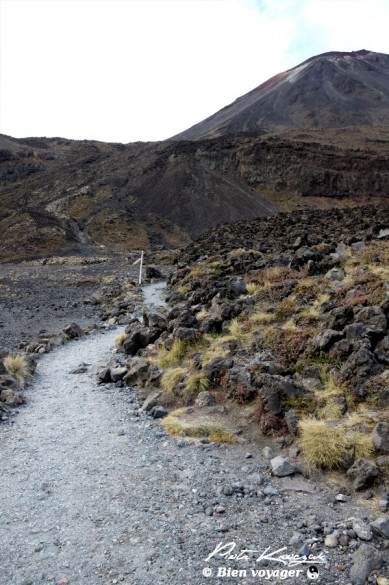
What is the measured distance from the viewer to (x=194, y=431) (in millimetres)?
8133

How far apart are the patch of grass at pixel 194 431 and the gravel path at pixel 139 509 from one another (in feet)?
0.63

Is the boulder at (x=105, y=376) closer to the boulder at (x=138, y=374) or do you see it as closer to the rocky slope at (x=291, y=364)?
the rocky slope at (x=291, y=364)

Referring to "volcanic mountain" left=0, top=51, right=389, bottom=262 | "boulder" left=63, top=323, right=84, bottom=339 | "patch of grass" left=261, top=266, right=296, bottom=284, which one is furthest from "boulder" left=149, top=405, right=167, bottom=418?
"volcanic mountain" left=0, top=51, right=389, bottom=262

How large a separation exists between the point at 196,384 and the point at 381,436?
14.1 ft

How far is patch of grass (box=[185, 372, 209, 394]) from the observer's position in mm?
9547

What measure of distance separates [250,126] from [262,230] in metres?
106

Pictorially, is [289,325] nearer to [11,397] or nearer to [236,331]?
[236,331]

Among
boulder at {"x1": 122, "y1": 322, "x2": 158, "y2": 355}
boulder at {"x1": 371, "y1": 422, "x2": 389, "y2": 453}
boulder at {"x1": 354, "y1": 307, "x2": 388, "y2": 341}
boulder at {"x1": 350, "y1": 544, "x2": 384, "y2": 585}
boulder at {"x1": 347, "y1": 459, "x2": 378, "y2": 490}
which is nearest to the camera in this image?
boulder at {"x1": 350, "y1": 544, "x2": 384, "y2": 585}

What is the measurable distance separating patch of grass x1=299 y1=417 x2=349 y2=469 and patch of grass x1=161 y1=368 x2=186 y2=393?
378cm

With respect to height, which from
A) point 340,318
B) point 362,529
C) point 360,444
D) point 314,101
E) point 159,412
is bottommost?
point 362,529

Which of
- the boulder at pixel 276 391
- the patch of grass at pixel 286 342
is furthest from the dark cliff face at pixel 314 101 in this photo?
the boulder at pixel 276 391

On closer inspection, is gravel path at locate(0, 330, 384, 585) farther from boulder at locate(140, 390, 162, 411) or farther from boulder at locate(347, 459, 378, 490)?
boulder at locate(140, 390, 162, 411)

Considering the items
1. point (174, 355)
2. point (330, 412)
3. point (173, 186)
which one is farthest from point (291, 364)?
point (173, 186)

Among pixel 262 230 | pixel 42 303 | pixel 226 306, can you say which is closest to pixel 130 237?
pixel 262 230
